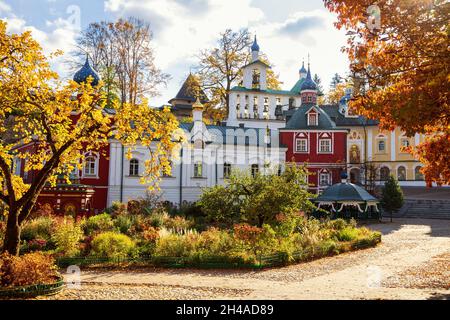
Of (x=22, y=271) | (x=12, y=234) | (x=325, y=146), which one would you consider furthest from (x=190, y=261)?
(x=325, y=146)

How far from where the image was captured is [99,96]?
10.1 meters

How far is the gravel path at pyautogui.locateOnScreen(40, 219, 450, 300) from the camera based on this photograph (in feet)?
31.1

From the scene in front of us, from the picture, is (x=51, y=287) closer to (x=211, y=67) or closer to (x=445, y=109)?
(x=445, y=109)

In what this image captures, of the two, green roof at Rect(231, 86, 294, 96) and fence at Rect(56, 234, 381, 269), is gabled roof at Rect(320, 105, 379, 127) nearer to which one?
green roof at Rect(231, 86, 294, 96)

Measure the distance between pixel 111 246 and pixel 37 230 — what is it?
4.70 meters

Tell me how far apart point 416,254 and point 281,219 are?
4.79 meters

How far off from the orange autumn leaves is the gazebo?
58.7ft

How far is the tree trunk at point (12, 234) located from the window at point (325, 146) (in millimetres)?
29216

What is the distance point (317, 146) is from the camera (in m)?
36.3

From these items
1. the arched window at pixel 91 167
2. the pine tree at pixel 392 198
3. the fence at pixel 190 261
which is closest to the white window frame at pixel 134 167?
the arched window at pixel 91 167

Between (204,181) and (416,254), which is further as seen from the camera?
(204,181)

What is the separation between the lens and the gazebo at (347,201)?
28203 millimetres

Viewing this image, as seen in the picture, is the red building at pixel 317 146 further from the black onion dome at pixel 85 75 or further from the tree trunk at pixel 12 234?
the tree trunk at pixel 12 234
